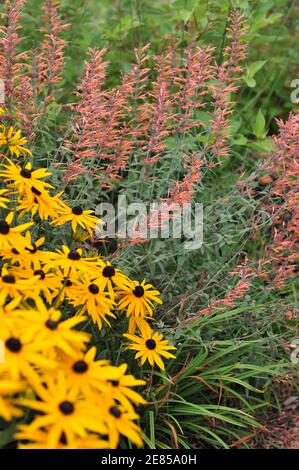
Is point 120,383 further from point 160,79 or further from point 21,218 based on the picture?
point 160,79

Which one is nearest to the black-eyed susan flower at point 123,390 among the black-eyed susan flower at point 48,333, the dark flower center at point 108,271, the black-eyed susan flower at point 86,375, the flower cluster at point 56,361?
the flower cluster at point 56,361

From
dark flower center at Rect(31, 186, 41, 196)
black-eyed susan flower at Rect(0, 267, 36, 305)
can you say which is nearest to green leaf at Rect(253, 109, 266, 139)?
dark flower center at Rect(31, 186, 41, 196)

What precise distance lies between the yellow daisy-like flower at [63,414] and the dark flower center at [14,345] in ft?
0.42

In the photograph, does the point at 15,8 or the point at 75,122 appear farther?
the point at 75,122

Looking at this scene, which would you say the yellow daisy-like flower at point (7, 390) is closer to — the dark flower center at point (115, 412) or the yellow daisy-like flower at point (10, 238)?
the dark flower center at point (115, 412)

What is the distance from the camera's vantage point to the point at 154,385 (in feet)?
10.7

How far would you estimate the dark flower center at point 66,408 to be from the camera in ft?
6.29

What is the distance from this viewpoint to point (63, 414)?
1918 millimetres

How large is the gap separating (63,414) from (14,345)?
250mm

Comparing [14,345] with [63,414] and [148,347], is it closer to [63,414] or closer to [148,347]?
[63,414]

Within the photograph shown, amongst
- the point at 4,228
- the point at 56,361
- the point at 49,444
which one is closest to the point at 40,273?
the point at 4,228

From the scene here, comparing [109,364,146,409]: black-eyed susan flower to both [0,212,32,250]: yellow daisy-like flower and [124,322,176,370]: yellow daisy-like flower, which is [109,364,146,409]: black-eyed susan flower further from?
[0,212,32,250]: yellow daisy-like flower
